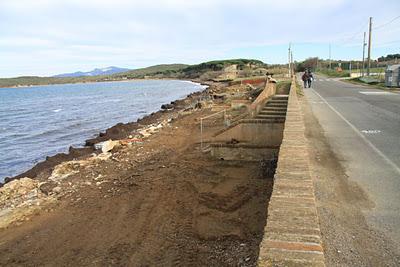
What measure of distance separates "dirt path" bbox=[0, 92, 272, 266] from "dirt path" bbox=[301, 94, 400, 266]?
1232 millimetres

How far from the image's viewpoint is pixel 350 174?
643cm

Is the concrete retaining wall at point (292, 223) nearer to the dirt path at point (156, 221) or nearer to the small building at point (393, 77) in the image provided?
the dirt path at point (156, 221)

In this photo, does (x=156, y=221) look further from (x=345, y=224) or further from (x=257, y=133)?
(x=257, y=133)

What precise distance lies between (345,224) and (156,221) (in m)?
4.08

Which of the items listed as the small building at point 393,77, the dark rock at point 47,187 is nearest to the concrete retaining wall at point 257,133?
the dark rock at point 47,187

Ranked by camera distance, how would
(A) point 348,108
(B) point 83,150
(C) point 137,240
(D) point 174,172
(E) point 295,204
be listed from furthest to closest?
(B) point 83,150 → (A) point 348,108 → (D) point 174,172 → (C) point 137,240 → (E) point 295,204

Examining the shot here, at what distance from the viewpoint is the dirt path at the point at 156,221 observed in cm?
582

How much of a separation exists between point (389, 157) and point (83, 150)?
1573cm

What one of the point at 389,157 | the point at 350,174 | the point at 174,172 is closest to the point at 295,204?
the point at 350,174

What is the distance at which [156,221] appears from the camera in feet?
23.9

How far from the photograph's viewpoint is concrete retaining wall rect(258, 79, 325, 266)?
7.82ft

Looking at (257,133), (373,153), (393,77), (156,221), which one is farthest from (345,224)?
(393,77)

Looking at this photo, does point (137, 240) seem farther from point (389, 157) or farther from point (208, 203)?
point (389, 157)

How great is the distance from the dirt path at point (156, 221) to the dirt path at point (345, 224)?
48.5 inches
